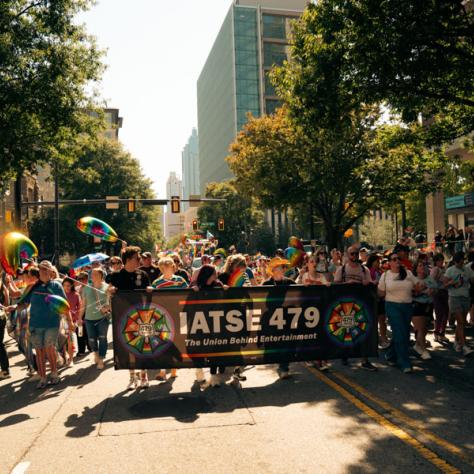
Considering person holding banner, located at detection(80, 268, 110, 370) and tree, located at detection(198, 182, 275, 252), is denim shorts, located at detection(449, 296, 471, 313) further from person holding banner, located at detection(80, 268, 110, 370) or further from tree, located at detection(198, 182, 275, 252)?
tree, located at detection(198, 182, 275, 252)

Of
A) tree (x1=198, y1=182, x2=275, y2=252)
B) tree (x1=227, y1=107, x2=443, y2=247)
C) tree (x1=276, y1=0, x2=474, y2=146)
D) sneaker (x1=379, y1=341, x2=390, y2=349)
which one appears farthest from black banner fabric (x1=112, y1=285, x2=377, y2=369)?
tree (x1=198, y1=182, x2=275, y2=252)

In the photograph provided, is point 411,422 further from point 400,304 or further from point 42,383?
point 42,383

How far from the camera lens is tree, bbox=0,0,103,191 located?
17219 millimetres

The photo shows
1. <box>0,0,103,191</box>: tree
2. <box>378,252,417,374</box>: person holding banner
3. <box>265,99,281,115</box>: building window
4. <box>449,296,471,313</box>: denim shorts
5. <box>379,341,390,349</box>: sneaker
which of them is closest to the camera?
<box>378,252,417,374</box>: person holding banner

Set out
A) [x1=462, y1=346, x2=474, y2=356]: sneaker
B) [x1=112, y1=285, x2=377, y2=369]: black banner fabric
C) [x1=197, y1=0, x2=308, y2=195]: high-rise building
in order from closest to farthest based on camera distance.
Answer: [x1=112, y1=285, x2=377, y2=369]: black banner fabric → [x1=462, y1=346, x2=474, y2=356]: sneaker → [x1=197, y1=0, x2=308, y2=195]: high-rise building

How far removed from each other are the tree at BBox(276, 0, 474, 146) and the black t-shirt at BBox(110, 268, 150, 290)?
7.69 meters

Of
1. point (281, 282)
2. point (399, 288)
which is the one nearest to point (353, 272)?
point (399, 288)

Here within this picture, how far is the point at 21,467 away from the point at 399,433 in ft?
11.8

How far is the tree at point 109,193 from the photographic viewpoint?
153 ft

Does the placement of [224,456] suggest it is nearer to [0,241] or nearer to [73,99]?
[0,241]

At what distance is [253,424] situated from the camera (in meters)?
5.82

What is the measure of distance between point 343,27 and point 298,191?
51.1 ft

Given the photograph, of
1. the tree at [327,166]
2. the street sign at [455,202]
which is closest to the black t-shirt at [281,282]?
the tree at [327,166]

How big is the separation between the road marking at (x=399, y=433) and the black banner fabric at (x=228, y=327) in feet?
2.54
